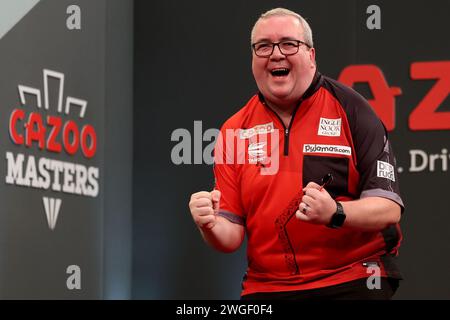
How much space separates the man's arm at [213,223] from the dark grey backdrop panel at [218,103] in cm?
301

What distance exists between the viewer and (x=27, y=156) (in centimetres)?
466

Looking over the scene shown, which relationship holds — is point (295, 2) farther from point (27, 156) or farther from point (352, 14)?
point (27, 156)

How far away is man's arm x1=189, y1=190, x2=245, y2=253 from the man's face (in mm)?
339

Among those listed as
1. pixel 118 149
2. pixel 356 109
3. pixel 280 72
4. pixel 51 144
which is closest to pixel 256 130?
pixel 280 72

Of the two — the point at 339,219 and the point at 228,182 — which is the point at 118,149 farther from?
the point at 339,219

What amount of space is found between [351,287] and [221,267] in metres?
3.34

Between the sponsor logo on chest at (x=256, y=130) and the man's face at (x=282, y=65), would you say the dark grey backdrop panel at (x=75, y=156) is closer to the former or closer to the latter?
the sponsor logo on chest at (x=256, y=130)

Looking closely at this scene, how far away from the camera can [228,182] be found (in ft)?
7.88

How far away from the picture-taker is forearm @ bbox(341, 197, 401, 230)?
2137 millimetres

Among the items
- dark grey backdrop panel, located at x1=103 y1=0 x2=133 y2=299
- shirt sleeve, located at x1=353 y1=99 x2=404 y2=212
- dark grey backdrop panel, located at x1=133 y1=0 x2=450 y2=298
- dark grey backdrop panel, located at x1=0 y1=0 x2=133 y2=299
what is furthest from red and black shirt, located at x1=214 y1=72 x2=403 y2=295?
dark grey backdrop panel, located at x1=103 y1=0 x2=133 y2=299

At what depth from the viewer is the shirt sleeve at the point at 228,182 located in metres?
2.39

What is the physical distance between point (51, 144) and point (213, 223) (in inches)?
112

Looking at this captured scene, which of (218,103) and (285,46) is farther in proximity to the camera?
(218,103)
